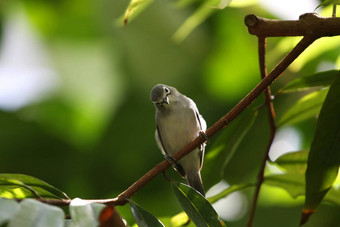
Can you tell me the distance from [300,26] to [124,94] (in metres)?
2.64

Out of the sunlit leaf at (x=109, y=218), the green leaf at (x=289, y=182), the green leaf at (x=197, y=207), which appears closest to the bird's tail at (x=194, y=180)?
the green leaf at (x=289, y=182)

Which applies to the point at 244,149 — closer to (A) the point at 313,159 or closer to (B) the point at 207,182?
(B) the point at 207,182

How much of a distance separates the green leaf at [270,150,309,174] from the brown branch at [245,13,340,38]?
86cm

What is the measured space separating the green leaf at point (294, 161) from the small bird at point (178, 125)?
3.72 feet

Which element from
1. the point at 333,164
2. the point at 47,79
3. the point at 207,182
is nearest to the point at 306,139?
the point at 207,182

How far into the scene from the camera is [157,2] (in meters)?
3.88

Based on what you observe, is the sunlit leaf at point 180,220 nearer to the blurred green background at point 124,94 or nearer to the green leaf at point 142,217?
the green leaf at point 142,217

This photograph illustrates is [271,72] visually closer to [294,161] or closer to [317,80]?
[317,80]

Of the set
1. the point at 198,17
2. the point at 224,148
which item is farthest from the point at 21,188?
the point at 198,17

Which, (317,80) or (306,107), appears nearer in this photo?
(317,80)

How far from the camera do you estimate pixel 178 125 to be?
12.2ft

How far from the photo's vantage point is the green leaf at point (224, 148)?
2537 mm

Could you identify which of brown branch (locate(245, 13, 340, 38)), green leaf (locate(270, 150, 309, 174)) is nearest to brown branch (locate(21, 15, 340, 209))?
brown branch (locate(245, 13, 340, 38))

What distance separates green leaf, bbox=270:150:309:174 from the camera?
99.1 inches
